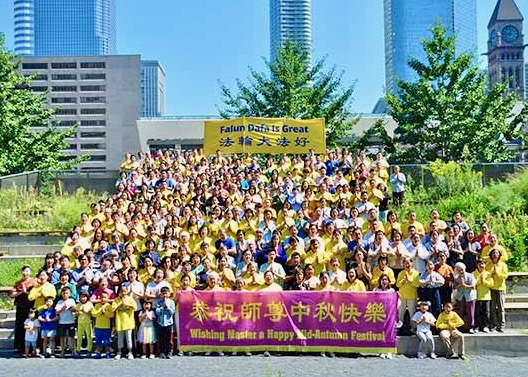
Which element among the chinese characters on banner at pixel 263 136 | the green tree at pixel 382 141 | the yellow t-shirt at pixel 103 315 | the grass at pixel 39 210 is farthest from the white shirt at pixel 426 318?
the green tree at pixel 382 141

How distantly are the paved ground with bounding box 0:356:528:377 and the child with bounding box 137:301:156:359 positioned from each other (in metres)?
0.39

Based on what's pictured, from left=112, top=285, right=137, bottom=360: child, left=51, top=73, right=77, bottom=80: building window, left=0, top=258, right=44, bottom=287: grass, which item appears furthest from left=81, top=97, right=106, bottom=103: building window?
left=112, top=285, right=137, bottom=360: child

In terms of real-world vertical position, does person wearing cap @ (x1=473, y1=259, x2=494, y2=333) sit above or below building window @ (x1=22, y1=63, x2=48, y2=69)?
below

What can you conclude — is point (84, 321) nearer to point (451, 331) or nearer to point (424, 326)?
point (424, 326)

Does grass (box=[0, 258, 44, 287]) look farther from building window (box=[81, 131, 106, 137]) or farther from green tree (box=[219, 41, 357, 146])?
building window (box=[81, 131, 106, 137])

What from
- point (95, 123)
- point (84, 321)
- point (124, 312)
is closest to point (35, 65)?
point (95, 123)

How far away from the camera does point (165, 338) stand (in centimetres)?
1304

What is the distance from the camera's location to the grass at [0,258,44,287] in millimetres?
16891

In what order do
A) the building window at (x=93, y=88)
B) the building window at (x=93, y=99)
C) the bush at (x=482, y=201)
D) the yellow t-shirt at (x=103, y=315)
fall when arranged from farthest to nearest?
the building window at (x=93, y=88) < the building window at (x=93, y=99) < the bush at (x=482, y=201) < the yellow t-shirt at (x=103, y=315)

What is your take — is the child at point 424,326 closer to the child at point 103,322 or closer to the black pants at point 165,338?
the black pants at point 165,338

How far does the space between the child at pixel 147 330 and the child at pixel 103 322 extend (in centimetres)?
57

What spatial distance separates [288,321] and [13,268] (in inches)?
304

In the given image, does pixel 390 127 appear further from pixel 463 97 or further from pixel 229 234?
pixel 229 234

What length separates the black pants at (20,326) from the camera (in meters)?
13.5
